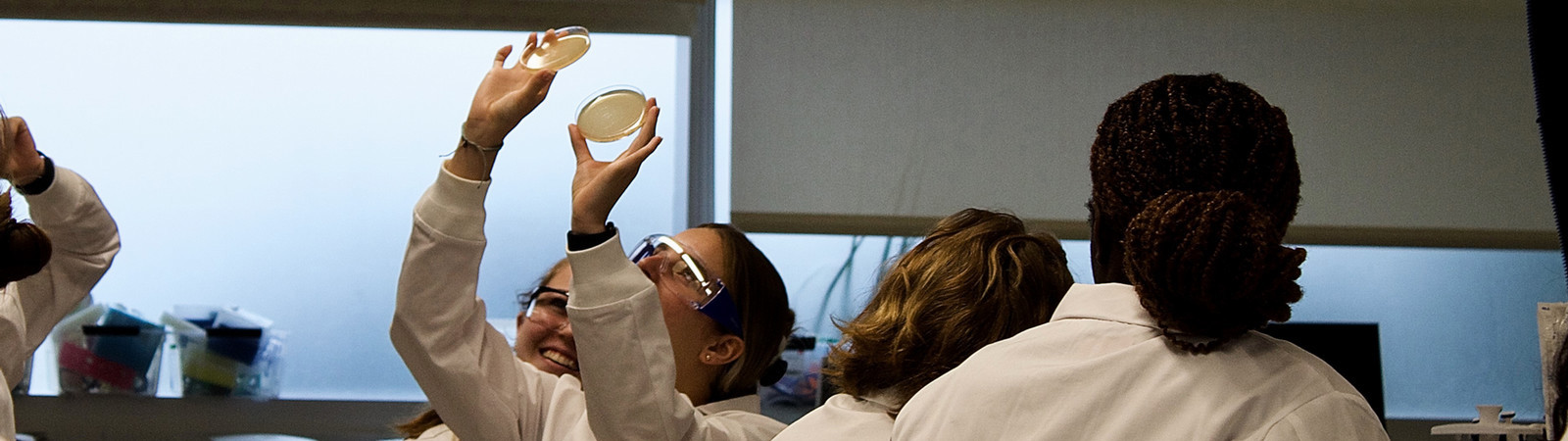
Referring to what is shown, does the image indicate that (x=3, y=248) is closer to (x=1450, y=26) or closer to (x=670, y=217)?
(x=670, y=217)

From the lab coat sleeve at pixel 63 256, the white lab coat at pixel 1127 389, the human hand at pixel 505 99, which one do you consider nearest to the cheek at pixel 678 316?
the human hand at pixel 505 99

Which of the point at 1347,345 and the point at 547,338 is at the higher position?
the point at 547,338

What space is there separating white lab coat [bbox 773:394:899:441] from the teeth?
Answer: 566 millimetres

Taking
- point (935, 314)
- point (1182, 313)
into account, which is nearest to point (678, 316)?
point (935, 314)

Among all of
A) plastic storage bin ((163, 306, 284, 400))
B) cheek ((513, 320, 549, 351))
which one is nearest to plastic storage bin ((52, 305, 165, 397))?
plastic storage bin ((163, 306, 284, 400))

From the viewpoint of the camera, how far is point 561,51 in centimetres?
158

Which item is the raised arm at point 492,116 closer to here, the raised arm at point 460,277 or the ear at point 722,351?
the raised arm at point 460,277

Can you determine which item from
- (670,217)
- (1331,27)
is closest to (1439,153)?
(1331,27)

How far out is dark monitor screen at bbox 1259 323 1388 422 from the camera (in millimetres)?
2666

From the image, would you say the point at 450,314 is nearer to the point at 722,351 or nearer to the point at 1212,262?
the point at 722,351

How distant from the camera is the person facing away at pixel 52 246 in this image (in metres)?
1.83

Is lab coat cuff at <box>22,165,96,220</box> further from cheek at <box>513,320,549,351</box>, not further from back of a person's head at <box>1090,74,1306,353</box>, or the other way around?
back of a person's head at <box>1090,74,1306,353</box>

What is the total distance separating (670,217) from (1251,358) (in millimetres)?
2143

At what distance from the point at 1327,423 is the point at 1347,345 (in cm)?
204
